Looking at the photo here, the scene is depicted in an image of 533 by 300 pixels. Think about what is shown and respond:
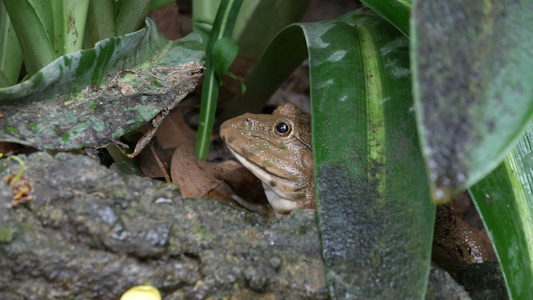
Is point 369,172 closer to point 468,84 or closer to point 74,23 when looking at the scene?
point 468,84

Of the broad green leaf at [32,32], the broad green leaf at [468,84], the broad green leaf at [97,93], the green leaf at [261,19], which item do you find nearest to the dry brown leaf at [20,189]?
the broad green leaf at [97,93]

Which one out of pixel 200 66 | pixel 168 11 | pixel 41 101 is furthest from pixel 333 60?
pixel 168 11

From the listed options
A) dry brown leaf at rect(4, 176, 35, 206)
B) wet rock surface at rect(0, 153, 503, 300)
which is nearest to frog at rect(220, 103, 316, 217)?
wet rock surface at rect(0, 153, 503, 300)

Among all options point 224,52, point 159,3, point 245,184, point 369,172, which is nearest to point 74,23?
point 159,3

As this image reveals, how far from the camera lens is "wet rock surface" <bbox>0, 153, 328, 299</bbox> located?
36.9 inches

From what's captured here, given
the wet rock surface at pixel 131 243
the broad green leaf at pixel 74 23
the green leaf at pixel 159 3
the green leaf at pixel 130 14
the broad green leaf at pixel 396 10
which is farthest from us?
the green leaf at pixel 159 3

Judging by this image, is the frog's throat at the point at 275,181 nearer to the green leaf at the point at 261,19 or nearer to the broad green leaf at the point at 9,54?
the broad green leaf at the point at 9,54

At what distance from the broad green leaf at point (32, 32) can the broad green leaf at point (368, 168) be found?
0.66 meters

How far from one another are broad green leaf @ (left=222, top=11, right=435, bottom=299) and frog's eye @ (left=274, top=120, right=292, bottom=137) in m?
0.29

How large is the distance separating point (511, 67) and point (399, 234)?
0.37 metres

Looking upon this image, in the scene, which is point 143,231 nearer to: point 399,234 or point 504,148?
point 399,234

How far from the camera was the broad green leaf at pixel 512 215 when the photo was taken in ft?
3.19

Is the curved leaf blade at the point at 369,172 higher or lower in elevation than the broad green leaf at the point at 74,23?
lower

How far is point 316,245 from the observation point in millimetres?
1025
